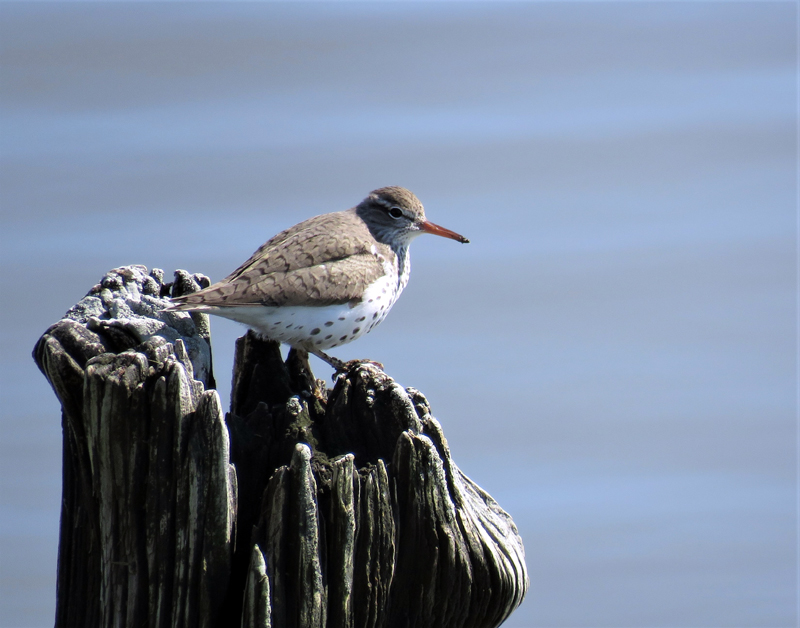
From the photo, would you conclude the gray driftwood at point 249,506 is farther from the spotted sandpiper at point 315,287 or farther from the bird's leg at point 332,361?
the bird's leg at point 332,361

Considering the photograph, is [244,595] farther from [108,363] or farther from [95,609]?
[108,363]

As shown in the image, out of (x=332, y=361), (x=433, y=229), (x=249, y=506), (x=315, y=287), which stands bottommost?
(x=249, y=506)

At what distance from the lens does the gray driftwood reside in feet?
9.95

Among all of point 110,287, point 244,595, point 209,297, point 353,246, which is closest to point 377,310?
point 353,246

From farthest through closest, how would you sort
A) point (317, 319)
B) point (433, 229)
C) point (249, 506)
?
1. point (433, 229)
2. point (317, 319)
3. point (249, 506)

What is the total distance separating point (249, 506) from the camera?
3.42 metres

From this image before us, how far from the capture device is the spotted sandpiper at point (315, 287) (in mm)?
4520

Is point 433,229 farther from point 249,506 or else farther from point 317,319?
point 249,506

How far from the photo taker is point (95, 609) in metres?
3.23

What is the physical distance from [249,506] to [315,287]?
5.53ft

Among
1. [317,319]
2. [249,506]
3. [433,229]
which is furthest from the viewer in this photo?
[433,229]

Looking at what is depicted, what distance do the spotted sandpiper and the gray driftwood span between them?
2.67ft

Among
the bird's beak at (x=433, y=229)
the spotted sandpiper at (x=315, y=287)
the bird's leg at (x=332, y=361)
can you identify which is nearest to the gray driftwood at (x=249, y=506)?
the spotted sandpiper at (x=315, y=287)

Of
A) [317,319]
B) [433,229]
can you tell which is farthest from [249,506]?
[433,229]
